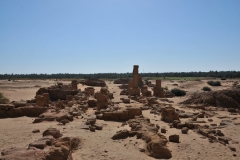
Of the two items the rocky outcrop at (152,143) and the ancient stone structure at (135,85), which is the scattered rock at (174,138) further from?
the ancient stone structure at (135,85)

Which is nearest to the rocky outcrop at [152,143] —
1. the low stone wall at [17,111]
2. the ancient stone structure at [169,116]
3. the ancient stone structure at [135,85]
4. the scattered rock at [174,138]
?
the scattered rock at [174,138]

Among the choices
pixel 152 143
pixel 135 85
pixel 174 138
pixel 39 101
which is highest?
pixel 135 85

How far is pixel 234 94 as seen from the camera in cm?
2339

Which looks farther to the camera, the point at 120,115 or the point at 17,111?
the point at 17,111

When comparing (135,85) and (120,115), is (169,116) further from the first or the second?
(135,85)

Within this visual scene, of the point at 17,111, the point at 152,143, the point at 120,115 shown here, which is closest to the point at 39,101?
the point at 17,111

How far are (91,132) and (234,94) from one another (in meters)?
17.8

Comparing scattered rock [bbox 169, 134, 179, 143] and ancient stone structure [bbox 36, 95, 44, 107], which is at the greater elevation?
ancient stone structure [bbox 36, 95, 44, 107]

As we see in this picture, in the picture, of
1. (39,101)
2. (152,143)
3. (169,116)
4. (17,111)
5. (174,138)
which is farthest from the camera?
(39,101)

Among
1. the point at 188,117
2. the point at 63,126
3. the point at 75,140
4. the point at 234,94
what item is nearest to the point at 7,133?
the point at 63,126

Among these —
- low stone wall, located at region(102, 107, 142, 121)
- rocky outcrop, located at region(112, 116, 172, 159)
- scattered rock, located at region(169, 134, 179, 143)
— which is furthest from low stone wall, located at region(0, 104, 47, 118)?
scattered rock, located at region(169, 134, 179, 143)

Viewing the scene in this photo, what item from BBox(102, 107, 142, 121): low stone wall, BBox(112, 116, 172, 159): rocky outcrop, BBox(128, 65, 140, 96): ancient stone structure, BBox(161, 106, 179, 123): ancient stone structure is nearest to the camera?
BBox(112, 116, 172, 159): rocky outcrop

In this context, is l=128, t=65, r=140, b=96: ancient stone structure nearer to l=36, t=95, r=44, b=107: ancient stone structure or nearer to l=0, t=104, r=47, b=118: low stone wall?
l=36, t=95, r=44, b=107: ancient stone structure

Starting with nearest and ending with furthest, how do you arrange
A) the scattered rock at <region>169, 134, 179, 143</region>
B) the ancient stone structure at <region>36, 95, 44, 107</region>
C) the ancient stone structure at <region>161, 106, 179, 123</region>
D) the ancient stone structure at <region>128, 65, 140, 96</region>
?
the scattered rock at <region>169, 134, 179, 143</region> → the ancient stone structure at <region>161, 106, 179, 123</region> → the ancient stone structure at <region>36, 95, 44, 107</region> → the ancient stone structure at <region>128, 65, 140, 96</region>
